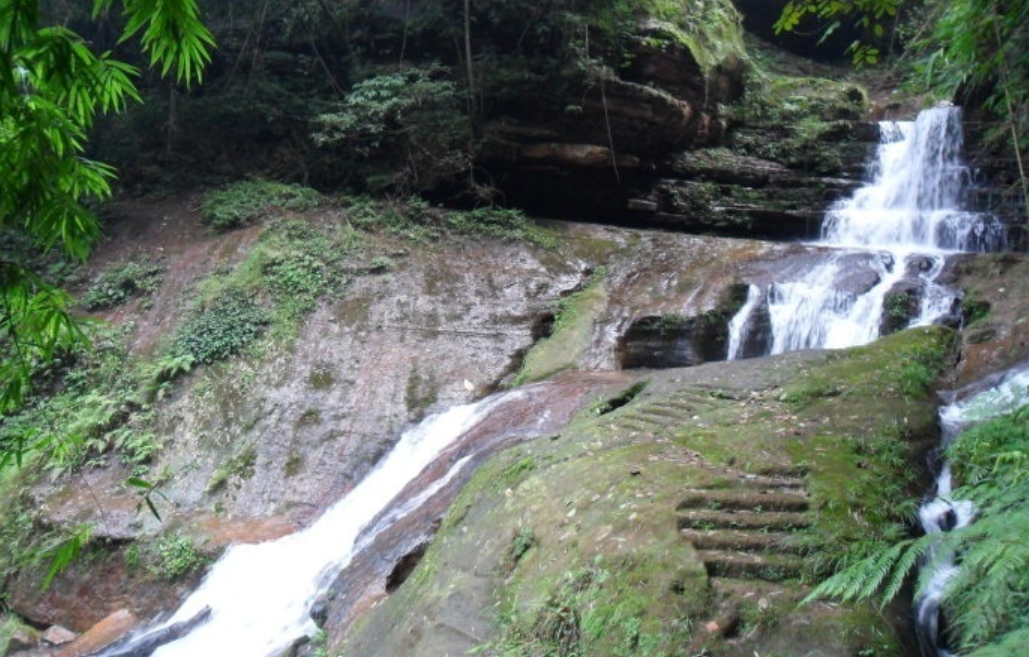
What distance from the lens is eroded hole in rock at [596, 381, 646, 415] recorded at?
724 cm

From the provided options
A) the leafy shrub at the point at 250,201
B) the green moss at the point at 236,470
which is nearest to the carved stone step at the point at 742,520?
the green moss at the point at 236,470

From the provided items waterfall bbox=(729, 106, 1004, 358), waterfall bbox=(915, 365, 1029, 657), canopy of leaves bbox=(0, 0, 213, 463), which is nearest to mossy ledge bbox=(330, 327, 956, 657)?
waterfall bbox=(915, 365, 1029, 657)

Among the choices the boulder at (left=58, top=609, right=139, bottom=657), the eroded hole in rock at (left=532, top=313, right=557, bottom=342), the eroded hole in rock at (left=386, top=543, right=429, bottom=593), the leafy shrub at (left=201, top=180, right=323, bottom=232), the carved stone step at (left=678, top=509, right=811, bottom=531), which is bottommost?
the boulder at (left=58, top=609, right=139, bottom=657)

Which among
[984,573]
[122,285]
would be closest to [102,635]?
[122,285]

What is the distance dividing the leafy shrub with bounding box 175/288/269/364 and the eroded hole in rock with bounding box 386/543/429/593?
18.5 ft

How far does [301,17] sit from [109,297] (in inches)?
241

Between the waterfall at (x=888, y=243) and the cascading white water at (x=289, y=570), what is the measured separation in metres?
3.87

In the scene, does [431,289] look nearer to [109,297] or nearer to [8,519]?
[109,297]

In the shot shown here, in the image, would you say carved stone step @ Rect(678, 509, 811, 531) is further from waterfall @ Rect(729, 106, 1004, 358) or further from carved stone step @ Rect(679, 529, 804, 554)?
waterfall @ Rect(729, 106, 1004, 358)

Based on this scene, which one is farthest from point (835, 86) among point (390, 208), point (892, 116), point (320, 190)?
point (320, 190)

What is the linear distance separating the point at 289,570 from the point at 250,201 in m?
7.61

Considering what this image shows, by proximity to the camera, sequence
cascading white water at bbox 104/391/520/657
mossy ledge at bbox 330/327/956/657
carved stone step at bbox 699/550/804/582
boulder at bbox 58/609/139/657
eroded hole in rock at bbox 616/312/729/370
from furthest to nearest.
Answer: eroded hole in rock at bbox 616/312/729/370 < boulder at bbox 58/609/139/657 < cascading white water at bbox 104/391/520/657 < carved stone step at bbox 699/550/804/582 < mossy ledge at bbox 330/327/956/657

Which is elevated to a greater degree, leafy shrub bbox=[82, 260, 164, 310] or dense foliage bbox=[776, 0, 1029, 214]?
dense foliage bbox=[776, 0, 1029, 214]

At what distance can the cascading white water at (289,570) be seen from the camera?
6844 millimetres
